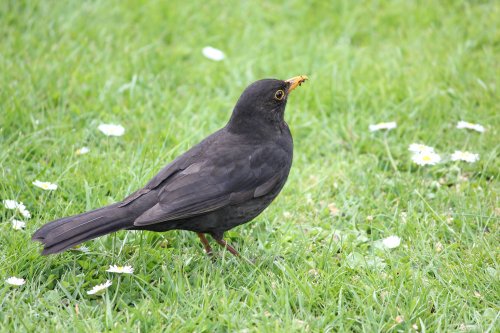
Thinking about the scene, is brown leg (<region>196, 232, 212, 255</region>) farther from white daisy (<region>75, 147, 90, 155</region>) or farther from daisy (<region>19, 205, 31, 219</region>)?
white daisy (<region>75, 147, 90, 155</region>)

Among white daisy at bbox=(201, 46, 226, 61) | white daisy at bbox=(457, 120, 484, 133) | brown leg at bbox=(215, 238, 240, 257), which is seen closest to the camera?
brown leg at bbox=(215, 238, 240, 257)

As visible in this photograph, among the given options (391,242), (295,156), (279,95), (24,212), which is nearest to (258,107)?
(279,95)

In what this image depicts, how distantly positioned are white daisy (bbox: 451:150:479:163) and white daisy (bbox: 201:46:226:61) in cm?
259

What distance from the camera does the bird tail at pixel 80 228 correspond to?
12.7ft

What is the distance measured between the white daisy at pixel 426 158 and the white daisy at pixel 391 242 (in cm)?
87

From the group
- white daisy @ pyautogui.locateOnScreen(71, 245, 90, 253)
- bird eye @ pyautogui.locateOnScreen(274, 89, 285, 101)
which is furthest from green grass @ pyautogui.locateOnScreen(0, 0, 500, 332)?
bird eye @ pyautogui.locateOnScreen(274, 89, 285, 101)

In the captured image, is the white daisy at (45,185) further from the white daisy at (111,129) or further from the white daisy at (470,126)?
the white daisy at (470,126)

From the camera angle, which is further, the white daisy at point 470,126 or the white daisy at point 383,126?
the white daisy at point 383,126

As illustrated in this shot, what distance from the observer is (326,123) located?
19.9ft

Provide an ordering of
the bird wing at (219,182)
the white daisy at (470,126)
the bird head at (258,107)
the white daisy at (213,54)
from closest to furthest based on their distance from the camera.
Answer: the bird wing at (219,182) < the bird head at (258,107) < the white daisy at (470,126) < the white daisy at (213,54)

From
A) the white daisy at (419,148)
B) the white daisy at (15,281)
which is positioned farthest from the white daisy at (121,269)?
the white daisy at (419,148)

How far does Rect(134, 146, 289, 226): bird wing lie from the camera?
13.4 feet

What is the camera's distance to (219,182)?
4262 millimetres

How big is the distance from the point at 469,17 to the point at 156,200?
186 inches
